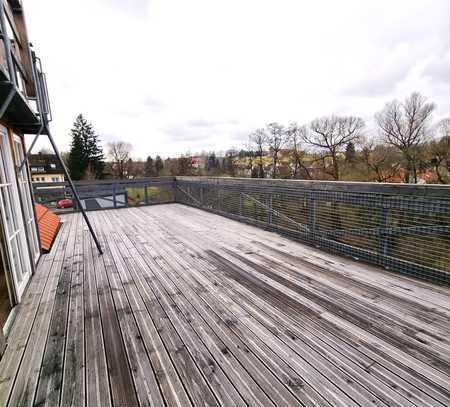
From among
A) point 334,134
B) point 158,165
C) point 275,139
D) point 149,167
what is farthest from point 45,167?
point 334,134

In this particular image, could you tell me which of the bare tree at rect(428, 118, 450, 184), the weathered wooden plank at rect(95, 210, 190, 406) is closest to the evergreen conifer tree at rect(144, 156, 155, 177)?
the bare tree at rect(428, 118, 450, 184)

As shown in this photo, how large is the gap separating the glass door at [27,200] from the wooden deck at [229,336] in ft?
1.61

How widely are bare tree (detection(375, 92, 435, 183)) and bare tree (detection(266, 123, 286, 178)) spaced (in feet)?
24.0

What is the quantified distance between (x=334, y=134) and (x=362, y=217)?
55.4ft

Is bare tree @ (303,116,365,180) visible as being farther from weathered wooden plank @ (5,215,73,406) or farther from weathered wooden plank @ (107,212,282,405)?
weathered wooden plank @ (5,215,73,406)

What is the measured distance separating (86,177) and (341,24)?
2438 cm

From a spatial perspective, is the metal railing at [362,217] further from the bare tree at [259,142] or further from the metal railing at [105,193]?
A: the bare tree at [259,142]

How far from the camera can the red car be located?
7037 millimetres

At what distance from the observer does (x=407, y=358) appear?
138 cm

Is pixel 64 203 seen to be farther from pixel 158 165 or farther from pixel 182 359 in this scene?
pixel 158 165

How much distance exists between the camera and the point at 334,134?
17625 mm

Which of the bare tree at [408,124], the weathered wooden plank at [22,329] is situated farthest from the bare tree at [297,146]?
the weathered wooden plank at [22,329]

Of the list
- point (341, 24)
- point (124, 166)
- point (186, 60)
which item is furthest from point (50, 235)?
point (124, 166)

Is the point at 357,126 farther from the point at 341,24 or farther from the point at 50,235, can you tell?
the point at 50,235
